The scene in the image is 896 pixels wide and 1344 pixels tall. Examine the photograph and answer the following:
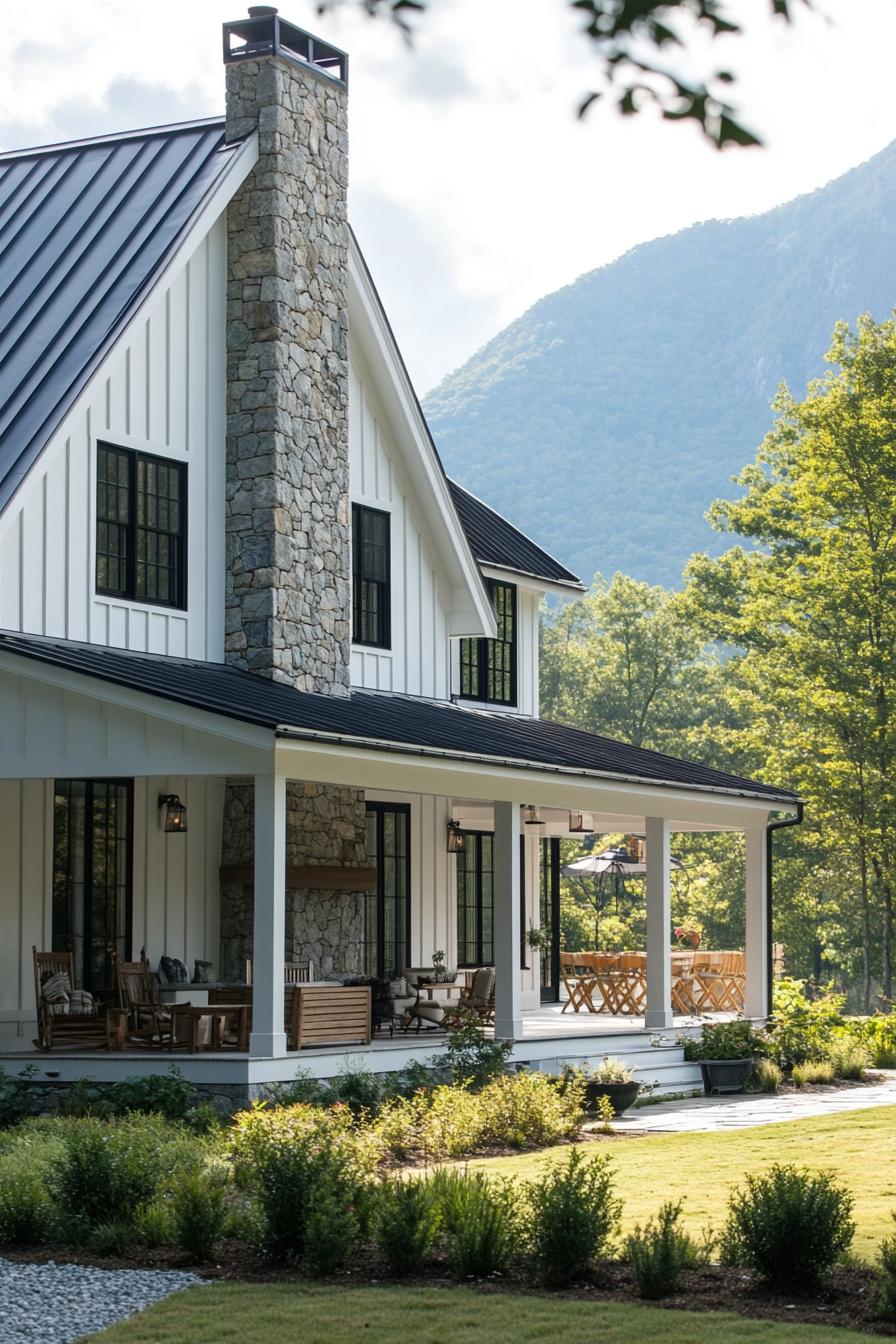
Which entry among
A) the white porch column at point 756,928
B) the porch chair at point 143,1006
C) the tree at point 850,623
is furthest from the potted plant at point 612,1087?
the tree at point 850,623

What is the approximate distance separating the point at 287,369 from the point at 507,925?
5.88m

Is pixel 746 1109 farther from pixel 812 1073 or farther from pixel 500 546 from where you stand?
pixel 500 546

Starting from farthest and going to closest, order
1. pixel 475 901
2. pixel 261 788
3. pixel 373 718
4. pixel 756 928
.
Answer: pixel 475 901 → pixel 756 928 → pixel 373 718 → pixel 261 788

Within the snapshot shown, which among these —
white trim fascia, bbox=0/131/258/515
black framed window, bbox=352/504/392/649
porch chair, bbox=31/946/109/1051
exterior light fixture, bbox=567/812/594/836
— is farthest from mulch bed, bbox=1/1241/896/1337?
exterior light fixture, bbox=567/812/594/836

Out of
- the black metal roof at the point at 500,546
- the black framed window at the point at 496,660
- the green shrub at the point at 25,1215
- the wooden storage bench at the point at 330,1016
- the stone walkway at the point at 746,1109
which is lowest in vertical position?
the stone walkway at the point at 746,1109

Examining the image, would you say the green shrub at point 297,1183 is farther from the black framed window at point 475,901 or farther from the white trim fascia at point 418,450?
the black framed window at point 475,901

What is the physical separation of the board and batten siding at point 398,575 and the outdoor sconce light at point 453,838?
6.09 feet

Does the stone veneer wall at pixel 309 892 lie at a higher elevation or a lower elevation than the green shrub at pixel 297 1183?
higher

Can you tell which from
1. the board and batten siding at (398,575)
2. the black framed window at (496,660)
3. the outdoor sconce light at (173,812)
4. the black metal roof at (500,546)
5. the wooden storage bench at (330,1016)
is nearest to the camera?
the wooden storage bench at (330,1016)

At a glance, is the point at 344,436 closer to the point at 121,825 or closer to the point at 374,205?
the point at 121,825

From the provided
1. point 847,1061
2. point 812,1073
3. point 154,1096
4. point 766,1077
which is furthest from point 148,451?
point 847,1061

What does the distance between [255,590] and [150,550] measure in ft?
3.79

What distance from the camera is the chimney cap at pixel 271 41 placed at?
62.2 ft

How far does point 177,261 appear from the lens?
57.9 feet
